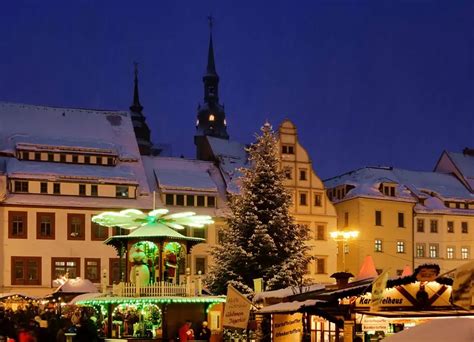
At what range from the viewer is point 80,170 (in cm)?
5484

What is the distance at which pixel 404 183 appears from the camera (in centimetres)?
6366

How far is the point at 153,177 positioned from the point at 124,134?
376cm

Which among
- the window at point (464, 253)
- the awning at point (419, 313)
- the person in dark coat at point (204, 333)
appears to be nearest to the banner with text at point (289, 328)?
the awning at point (419, 313)

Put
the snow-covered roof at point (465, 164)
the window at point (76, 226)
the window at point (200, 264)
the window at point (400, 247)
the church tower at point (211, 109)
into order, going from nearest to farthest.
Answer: the window at point (76, 226) → the window at point (200, 264) → the window at point (400, 247) → the snow-covered roof at point (465, 164) → the church tower at point (211, 109)

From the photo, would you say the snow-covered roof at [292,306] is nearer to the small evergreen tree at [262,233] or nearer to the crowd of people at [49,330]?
the crowd of people at [49,330]

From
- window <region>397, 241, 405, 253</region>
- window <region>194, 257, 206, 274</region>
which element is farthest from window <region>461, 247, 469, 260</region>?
window <region>194, 257, 206, 274</region>

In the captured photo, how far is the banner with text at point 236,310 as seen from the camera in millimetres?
18156

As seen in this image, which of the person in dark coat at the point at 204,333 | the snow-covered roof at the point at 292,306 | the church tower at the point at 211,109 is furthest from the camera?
the church tower at the point at 211,109

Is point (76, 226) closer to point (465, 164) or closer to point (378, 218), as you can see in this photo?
point (378, 218)

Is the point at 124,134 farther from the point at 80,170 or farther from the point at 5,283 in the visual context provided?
the point at 5,283

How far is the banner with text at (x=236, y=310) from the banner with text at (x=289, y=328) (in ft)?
5.95

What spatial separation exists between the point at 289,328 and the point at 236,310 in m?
2.07

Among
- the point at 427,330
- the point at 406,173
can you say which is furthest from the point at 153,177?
the point at 427,330

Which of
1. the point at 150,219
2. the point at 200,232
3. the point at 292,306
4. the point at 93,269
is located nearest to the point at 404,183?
the point at 200,232
